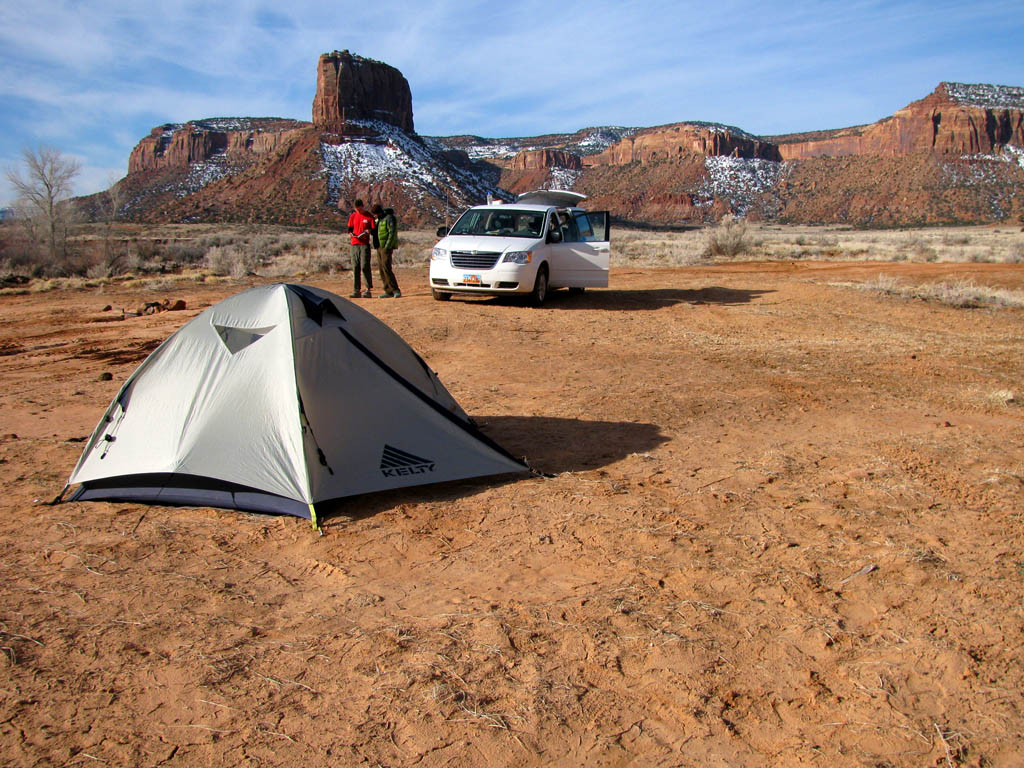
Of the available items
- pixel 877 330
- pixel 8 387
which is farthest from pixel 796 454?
pixel 8 387

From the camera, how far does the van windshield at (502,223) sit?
1415 centimetres

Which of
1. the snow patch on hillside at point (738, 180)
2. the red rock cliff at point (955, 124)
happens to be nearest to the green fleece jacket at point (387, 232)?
the snow patch on hillside at point (738, 180)

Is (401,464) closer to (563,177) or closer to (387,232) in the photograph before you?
(387,232)

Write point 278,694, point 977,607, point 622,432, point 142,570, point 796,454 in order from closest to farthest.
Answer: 1. point 278,694
2. point 977,607
3. point 142,570
4. point 796,454
5. point 622,432

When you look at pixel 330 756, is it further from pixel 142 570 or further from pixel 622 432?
pixel 622 432

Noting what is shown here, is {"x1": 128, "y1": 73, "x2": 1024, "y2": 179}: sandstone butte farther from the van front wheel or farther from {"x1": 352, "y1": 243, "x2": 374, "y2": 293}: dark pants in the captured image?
the van front wheel

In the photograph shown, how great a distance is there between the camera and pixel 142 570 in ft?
13.8

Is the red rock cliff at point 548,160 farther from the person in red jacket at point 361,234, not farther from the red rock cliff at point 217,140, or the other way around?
the person in red jacket at point 361,234

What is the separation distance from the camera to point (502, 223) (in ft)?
47.4

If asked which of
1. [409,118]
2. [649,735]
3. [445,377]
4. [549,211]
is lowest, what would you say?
[649,735]

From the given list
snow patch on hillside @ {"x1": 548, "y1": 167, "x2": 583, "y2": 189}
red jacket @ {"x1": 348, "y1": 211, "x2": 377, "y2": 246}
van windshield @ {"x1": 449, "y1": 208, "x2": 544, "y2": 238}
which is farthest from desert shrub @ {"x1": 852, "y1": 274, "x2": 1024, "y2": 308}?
snow patch on hillside @ {"x1": 548, "y1": 167, "x2": 583, "y2": 189}

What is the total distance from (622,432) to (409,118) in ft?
337

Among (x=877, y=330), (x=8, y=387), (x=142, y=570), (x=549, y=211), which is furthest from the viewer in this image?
(x=549, y=211)

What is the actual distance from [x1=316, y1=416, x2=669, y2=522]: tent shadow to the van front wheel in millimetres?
7000
